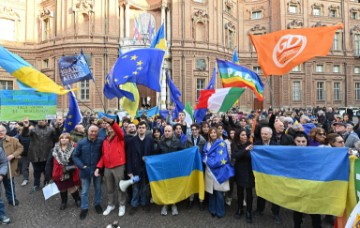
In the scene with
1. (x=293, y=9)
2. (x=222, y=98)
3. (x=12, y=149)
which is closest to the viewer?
(x=12, y=149)

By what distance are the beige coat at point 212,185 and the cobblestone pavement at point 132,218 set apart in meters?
0.60

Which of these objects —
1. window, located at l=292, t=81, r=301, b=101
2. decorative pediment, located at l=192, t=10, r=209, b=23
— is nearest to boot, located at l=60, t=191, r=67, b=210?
decorative pediment, located at l=192, t=10, r=209, b=23

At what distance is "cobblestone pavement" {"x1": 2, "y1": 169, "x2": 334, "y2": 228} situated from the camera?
5184 mm

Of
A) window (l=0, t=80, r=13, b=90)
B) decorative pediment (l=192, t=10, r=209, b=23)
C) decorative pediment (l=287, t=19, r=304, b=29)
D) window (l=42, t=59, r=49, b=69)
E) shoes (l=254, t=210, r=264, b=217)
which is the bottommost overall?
shoes (l=254, t=210, r=264, b=217)

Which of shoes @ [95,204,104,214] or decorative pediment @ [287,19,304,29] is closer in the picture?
shoes @ [95,204,104,214]

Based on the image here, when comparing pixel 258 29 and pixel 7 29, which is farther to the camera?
pixel 258 29

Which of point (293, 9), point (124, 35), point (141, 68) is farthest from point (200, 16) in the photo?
point (141, 68)

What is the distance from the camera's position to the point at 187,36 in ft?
92.0

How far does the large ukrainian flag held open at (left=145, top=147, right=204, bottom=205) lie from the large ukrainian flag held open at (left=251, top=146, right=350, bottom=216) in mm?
1338

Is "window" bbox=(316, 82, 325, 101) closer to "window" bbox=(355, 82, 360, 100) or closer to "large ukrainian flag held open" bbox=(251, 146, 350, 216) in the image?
"window" bbox=(355, 82, 360, 100)

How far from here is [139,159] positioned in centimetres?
571

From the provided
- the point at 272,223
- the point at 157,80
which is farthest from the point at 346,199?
the point at 157,80

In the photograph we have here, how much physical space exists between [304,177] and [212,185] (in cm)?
188

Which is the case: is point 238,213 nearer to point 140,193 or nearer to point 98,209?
point 140,193
